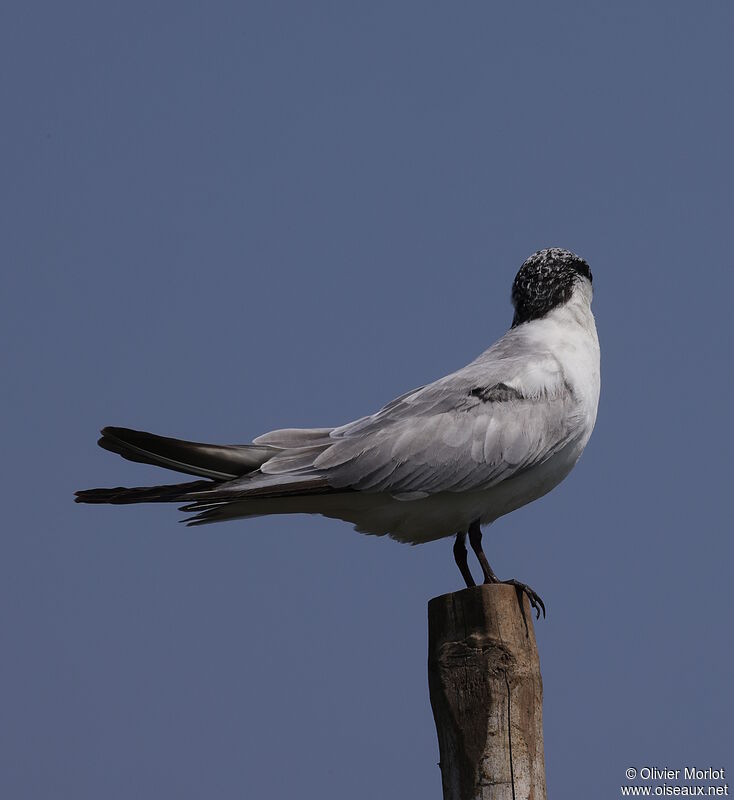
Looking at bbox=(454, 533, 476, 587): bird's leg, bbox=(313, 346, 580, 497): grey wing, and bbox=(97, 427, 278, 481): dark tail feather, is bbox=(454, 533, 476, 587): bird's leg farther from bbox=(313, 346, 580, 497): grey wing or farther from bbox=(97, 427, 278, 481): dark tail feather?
bbox=(97, 427, 278, 481): dark tail feather

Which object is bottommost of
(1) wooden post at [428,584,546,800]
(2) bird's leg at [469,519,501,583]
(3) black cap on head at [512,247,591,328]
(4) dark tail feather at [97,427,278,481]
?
(1) wooden post at [428,584,546,800]

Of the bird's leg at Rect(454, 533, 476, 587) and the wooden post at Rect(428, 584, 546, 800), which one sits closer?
the wooden post at Rect(428, 584, 546, 800)

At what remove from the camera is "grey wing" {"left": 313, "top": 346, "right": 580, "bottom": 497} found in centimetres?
690

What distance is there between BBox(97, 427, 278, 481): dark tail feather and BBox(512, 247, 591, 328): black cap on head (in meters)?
2.14

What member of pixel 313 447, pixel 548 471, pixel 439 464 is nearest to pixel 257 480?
pixel 313 447

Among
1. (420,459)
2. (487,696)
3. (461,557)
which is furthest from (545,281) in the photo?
(487,696)

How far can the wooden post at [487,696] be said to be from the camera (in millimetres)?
5195

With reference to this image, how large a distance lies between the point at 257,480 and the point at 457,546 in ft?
4.32

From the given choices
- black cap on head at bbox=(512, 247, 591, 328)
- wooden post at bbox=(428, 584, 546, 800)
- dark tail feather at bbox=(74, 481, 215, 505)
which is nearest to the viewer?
wooden post at bbox=(428, 584, 546, 800)

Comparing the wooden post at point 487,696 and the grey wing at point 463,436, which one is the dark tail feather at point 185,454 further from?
the wooden post at point 487,696

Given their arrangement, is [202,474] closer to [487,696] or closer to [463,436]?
[463,436]

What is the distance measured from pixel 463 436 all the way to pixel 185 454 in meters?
1.60

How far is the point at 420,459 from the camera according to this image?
22.7 feet

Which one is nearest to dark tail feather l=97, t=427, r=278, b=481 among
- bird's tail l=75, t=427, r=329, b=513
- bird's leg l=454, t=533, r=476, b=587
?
bird's tail l=75, t=427, r=329, b=513
